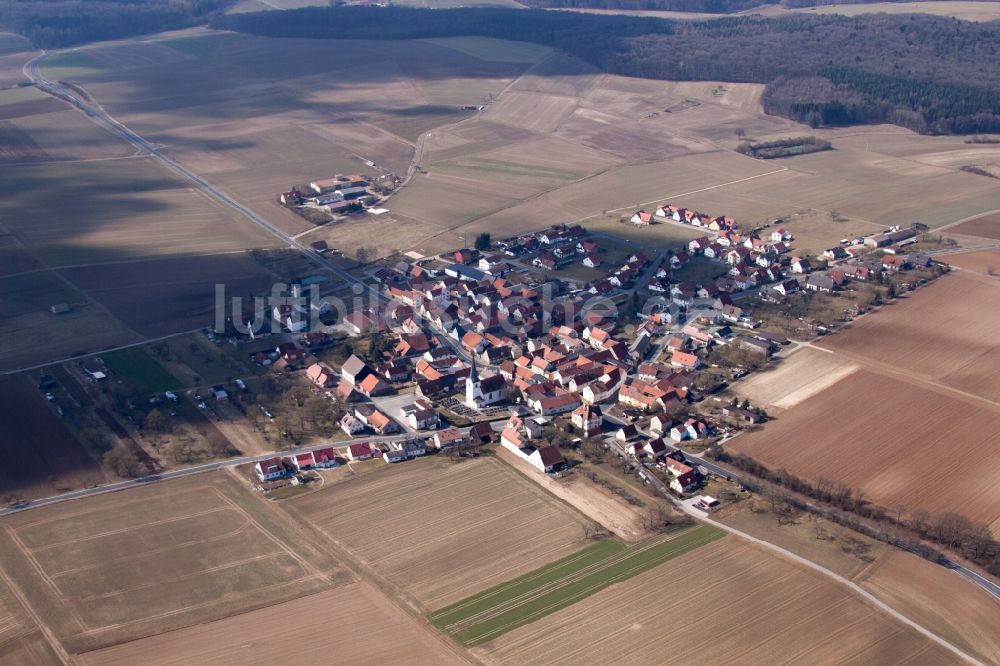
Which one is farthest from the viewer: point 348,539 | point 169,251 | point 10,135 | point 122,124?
point 122,124

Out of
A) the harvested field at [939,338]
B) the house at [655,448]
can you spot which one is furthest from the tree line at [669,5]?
the house at [655,448]

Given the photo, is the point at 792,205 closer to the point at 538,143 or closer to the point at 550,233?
the point at 550,233

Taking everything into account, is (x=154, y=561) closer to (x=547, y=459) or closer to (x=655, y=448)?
(x=547, y=459)

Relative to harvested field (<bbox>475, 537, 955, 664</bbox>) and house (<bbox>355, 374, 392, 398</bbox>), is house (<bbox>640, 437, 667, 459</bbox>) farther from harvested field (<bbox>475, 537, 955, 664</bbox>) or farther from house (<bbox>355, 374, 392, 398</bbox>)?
house (<bbox>355, 374, 392, 398</bbox>)

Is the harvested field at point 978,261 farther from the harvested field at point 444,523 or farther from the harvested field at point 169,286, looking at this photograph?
the harvested field at point 169,286

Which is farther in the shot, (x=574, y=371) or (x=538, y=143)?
(x=538, y=143)

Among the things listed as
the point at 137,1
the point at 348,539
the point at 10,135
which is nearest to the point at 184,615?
the point at 348,539

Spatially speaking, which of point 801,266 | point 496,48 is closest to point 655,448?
point 801,266
